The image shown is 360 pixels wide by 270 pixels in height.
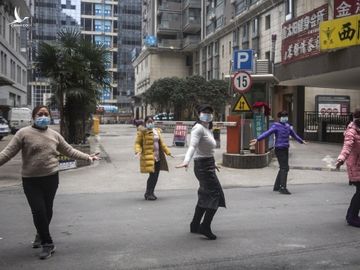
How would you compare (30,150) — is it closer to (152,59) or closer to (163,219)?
(163,219)

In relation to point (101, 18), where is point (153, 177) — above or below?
below

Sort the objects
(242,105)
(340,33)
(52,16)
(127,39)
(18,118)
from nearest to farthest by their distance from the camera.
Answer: (242,105), (340,33), (18,118), (52,16), (127,39)

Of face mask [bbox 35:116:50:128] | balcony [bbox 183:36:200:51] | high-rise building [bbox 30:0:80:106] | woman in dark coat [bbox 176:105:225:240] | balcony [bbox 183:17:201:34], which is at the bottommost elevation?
woman in dark coat [bbox 176:105:225:240]

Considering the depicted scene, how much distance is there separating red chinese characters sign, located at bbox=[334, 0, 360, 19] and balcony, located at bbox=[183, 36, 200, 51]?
163 feet

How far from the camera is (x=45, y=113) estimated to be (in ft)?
17.9

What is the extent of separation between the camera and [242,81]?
42.8 ft

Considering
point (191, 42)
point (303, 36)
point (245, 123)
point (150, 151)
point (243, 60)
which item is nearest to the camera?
point (150, 151)

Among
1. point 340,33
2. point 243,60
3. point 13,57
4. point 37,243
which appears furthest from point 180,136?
point 13,57

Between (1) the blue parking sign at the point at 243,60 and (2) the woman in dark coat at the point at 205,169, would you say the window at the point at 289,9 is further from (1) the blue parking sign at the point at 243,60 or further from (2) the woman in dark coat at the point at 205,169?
(2) the woman in dark coat at the point at 205,169

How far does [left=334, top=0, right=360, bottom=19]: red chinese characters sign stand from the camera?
1803 centimetres

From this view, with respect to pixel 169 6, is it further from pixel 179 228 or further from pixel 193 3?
pixel 179 228

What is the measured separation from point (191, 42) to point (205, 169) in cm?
6371

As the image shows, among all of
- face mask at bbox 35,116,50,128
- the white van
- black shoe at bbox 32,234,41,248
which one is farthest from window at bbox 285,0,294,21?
black shoe at bbox 32,234,41,248

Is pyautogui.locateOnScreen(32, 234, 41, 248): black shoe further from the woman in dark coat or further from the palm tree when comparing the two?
the palm tree
